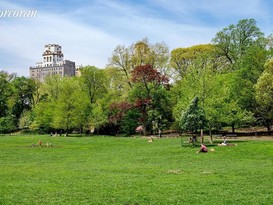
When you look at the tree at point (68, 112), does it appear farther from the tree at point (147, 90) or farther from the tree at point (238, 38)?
the tree at point (238, 38)

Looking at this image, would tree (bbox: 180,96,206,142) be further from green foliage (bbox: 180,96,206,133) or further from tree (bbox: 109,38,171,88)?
tree (bbox: 109,38,171,88)

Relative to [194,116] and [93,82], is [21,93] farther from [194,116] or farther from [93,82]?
[194,116]

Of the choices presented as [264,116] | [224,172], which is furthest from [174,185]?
[264,116]

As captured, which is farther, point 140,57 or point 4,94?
point 4,94

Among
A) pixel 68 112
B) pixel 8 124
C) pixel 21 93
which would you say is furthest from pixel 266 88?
pixel 21 93

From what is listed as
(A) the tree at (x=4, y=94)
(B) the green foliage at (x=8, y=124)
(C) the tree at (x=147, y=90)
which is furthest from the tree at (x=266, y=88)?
(A) the tree at (x=4, y=94)

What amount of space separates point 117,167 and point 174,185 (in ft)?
27.7

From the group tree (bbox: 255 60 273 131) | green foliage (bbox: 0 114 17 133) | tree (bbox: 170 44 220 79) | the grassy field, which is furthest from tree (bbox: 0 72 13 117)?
the grassy field

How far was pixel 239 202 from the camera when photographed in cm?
1409

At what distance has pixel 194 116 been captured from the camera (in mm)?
40031

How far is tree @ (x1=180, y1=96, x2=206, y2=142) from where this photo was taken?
40.2m

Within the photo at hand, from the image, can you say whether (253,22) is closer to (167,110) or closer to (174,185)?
Answer: (167,110)

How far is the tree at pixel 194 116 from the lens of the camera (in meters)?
40.2

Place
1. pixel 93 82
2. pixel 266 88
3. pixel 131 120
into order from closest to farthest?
pixel 266 88 < pixel 131 120 < pixel 93 82
